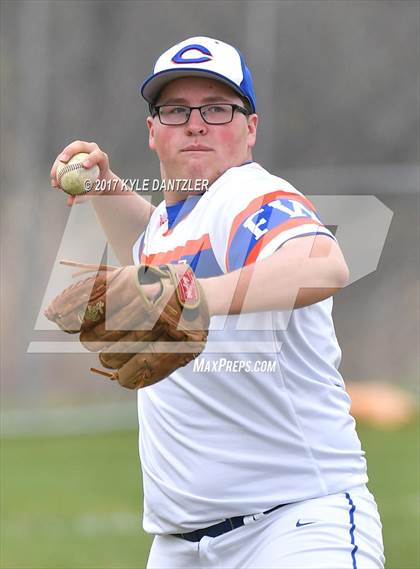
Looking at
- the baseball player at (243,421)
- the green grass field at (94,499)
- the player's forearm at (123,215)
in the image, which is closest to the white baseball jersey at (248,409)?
the baseball player at (243,421)

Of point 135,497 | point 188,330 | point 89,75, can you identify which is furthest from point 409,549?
point 89,75

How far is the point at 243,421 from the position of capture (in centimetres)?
308

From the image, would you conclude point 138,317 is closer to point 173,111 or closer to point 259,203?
point 259,203

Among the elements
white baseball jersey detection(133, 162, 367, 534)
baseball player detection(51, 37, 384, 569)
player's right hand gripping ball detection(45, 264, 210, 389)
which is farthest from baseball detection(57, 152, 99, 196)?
player's right hand gripping ball detection(45, 264, 210, 389)

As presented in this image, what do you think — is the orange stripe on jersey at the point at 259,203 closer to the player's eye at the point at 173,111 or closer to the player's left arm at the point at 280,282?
the player's left arm at the point at 280,282

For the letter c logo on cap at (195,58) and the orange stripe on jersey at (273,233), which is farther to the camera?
the letter c logo on cap at (195,58)

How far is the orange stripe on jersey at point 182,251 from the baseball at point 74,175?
0.45 m

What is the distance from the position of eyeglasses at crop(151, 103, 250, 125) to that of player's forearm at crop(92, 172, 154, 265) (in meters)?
0.56

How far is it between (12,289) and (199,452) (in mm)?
8318

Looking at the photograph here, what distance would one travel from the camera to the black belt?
10.1 ft

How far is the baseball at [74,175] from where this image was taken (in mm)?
3703

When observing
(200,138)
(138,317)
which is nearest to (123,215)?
(200,138)

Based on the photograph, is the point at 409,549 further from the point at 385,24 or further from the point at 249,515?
the point at 385,24

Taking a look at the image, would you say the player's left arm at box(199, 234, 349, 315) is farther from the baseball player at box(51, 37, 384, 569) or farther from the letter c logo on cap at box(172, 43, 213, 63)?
the letter c logo on cap at box(172, 43, 213, 63)
